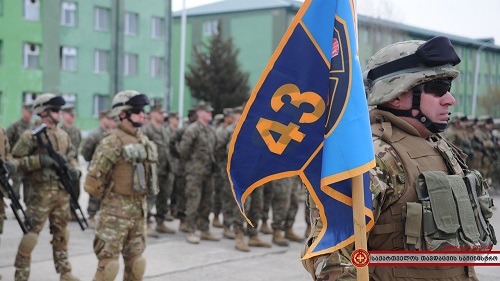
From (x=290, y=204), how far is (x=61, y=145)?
12.7 ft

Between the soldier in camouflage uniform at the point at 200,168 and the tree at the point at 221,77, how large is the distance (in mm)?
25525

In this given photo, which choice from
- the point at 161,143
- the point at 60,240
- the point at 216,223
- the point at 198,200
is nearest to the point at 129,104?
the point at 60,240

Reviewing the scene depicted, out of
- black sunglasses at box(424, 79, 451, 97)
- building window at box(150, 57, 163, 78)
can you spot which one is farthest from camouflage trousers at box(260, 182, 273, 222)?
building window at box(150, 57, 163, 78)

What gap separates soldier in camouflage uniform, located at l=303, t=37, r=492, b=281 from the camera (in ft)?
7.76

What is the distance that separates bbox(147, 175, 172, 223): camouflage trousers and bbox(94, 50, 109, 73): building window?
76.9 ft

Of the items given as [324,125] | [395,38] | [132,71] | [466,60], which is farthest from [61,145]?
[466,60]

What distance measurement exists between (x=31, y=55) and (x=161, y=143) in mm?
21826

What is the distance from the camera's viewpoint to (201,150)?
910 centimetres

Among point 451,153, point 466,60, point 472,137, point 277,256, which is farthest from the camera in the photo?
point 466,60

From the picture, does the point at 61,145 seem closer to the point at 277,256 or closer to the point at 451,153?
the point at 277,256

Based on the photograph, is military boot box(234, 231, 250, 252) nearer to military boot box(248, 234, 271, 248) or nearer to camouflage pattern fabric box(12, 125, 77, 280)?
military boot box(248, 234, 271, 248)

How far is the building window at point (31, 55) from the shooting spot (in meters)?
28.9

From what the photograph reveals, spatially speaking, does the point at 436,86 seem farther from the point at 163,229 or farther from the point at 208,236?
the point at 163,229

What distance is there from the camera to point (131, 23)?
3362cm
